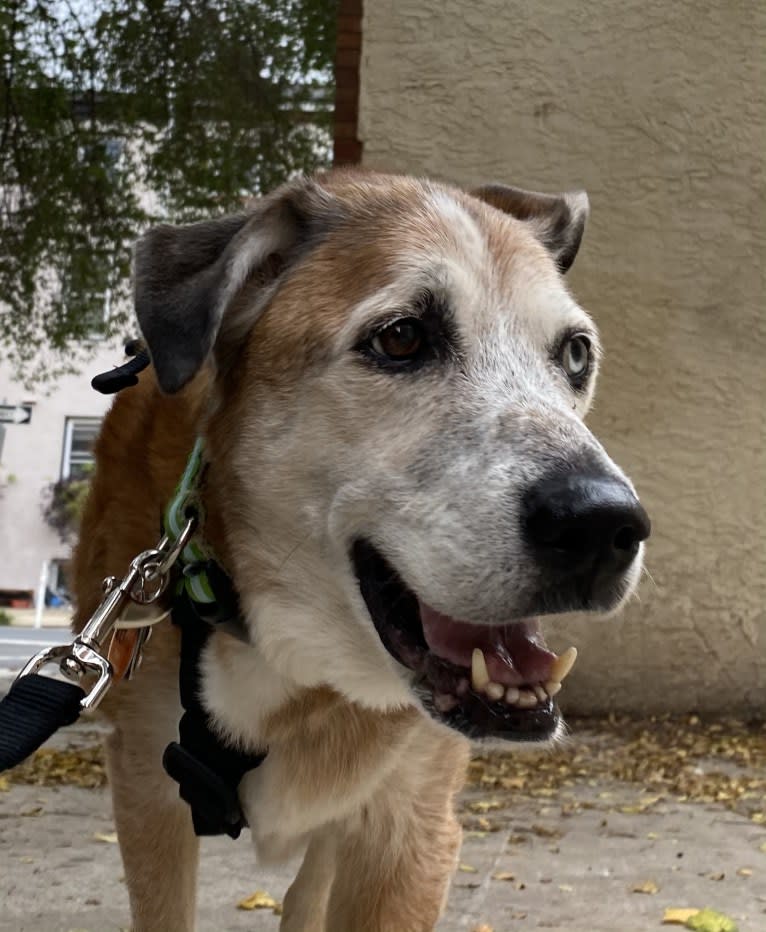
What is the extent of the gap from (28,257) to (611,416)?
6.85 meters

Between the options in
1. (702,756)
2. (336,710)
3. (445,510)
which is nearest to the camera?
(445,510)

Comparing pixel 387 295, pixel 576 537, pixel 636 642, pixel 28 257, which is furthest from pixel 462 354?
pixel 28 257

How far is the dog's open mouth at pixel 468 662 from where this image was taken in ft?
6.40

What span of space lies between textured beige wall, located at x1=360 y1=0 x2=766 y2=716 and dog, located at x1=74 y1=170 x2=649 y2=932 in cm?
399

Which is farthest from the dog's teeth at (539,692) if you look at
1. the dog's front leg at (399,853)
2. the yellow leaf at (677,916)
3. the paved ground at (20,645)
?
the paved ground at (20,645)

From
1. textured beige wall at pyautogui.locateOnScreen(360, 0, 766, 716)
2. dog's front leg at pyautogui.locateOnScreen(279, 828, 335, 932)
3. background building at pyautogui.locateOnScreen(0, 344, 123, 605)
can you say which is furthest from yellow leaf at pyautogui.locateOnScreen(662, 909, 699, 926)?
background building at pyautogui.locateOnScreen(0, 344, 123, 605)

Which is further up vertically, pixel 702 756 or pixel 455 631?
pixel 455 631

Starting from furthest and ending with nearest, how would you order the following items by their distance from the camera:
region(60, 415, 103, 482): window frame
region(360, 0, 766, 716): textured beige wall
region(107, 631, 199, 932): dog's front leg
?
1. region(60, 415, 103, 482): window frame
2. region(360, 0, 766, 716): textured beige wall
3. region(107, 631, 199, 932): dog's front leg

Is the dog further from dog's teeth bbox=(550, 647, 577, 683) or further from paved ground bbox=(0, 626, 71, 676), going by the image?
paved ground bbox=(0, 626, 71, 676)

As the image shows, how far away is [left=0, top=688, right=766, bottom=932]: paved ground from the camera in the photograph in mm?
3461

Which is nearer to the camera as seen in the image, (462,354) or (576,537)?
(576,537)

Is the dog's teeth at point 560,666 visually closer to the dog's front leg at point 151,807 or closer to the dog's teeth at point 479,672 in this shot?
the dog's teeth at point 479,672

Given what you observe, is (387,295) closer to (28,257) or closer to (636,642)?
(636,642)

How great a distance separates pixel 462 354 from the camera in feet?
6.95
